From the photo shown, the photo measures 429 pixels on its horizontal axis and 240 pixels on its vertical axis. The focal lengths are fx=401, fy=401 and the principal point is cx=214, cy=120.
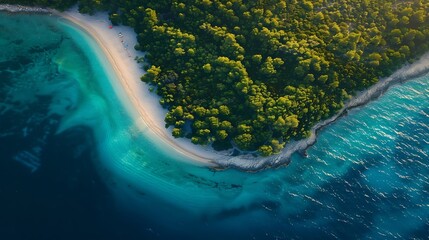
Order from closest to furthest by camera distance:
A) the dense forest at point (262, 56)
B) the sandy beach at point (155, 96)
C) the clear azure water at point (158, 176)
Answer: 1. the clear azure water at point (158, 176)
2. the dense forest at point (262, 56)
3. the sandy beach at point (155, 96)

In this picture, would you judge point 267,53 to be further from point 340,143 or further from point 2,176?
point 2,176

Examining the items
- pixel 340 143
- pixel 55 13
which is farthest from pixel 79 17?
pixel 340 143

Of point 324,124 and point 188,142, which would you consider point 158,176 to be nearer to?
point 188,142

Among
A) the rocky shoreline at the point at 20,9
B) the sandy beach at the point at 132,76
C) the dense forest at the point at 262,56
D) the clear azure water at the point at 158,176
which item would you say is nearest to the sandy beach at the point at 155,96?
the sandy beach at the point at 132,76

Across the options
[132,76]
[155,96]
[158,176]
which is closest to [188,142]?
[158,176]

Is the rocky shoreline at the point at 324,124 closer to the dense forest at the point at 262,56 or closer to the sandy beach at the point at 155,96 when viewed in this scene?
the sandy beach at the point at 155,96

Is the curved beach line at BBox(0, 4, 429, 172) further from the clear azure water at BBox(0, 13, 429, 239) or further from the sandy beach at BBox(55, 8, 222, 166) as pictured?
the clear azure water at BBox(0, 13, 429, 239)
